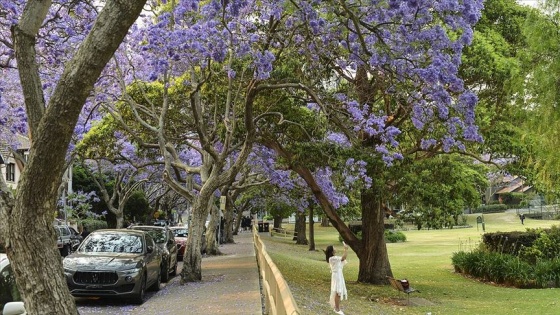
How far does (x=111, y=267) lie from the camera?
44.4 ft

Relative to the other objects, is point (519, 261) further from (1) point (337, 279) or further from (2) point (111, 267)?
(2) point (111, 267)

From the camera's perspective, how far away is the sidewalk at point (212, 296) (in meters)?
12.6

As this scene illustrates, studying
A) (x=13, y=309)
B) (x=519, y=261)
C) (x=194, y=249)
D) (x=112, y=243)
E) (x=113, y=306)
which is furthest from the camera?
(x=519, y=261)

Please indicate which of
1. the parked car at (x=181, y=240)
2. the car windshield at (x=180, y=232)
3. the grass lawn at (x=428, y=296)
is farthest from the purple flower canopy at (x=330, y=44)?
the car windshield at (x=180, y=232)

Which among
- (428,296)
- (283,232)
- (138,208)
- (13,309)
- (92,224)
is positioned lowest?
(428,296)

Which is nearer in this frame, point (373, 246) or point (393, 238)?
point (373, 246)

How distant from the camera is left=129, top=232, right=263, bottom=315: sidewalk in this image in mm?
12625

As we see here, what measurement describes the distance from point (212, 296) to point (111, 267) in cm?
254

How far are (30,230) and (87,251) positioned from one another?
906 cm

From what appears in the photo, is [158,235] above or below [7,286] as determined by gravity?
above

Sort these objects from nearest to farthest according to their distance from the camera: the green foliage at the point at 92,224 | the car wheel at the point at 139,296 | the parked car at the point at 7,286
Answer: the parked car at the point at 7,286 < the car wheel at the point at 139,296 < the green foliage at the point at 92,224

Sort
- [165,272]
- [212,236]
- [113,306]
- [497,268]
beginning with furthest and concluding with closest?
[212,236], [497,268], [165,272], [113,306]

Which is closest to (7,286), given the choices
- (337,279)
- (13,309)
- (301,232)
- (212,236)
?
(13,309)

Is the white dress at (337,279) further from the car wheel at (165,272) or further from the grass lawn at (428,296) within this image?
the car wheel at (165,272)
